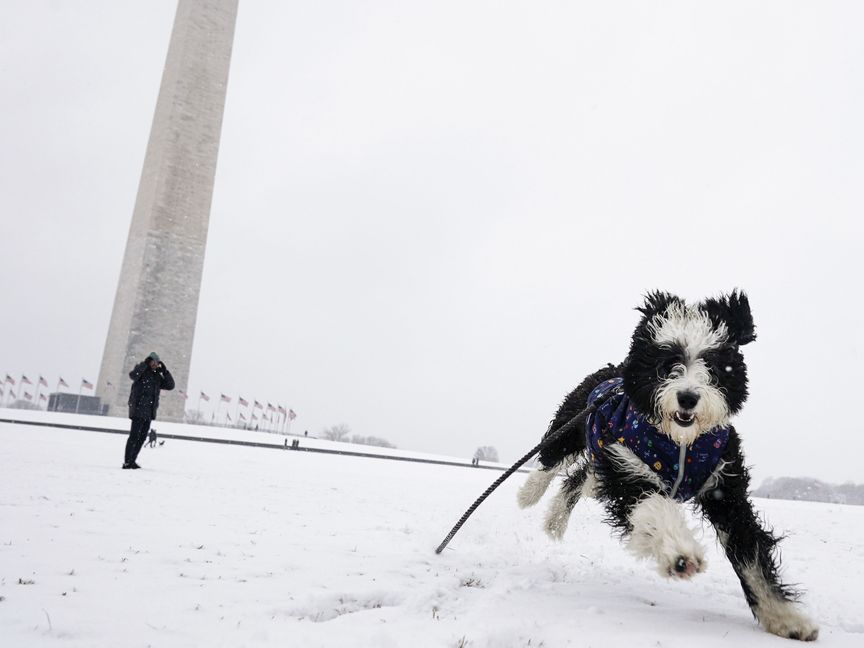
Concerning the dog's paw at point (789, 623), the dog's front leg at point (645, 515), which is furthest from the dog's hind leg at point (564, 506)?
the dog's paw at point (789, 623)

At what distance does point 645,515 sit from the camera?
3.28 m

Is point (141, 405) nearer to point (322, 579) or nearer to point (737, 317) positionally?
point (322, 579)

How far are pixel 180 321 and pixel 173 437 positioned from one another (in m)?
18.2

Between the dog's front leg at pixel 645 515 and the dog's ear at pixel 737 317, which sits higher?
the dog's ear at pixel 737 317

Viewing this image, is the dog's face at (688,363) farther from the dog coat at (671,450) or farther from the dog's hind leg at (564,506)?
the dog's hind leg at (564,506)

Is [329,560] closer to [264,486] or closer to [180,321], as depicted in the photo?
[264,486]

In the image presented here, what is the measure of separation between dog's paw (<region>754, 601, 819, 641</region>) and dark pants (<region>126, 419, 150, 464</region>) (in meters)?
8.86

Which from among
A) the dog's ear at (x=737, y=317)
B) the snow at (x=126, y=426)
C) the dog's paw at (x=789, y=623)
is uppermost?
the dog's ear at (x=737, y=317)

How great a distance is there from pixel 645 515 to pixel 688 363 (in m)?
0.84

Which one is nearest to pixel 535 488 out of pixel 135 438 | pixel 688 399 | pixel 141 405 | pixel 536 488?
pixel 536 488

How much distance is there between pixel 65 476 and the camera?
7.83 metres

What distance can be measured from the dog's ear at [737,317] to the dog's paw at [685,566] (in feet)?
4.09

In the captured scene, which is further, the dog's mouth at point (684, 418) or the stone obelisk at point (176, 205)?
the stone obelisk at point (176, 205)

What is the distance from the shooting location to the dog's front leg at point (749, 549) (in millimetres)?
3143
